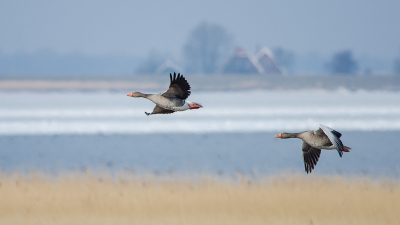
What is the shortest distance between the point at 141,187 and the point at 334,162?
3532 cm

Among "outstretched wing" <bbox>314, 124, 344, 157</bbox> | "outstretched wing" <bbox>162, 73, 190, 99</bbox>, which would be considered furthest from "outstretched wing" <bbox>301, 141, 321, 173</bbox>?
"outstretched wing" <bbox>162, 73, 190, 99</bbox>

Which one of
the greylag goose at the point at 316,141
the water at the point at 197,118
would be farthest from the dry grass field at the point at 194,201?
the water at the point at 197,118

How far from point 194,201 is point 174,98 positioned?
998 inches

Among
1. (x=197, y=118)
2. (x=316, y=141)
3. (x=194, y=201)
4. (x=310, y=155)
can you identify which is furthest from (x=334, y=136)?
(x=197, y=118)

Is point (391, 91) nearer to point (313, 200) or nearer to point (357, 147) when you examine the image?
point (357, 147)

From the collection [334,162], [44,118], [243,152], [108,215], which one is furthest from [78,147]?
[108,215]

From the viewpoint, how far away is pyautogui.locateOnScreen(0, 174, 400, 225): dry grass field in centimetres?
2564

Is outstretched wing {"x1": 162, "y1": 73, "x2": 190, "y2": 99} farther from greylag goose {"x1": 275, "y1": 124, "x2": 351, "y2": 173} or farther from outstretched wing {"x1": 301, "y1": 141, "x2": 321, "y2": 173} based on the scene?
outstretched wing {"x1": 301, "y1": 141, "x2": 321, "y2": 173}

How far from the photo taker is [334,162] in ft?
204

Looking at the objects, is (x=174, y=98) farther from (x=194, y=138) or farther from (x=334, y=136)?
(x=194, y=138)

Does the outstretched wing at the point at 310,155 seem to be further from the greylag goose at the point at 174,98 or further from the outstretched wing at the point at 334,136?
the greylag goose at the point at 174,98

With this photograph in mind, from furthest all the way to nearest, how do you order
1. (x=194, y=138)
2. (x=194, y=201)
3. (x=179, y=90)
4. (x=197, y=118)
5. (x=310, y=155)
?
1. (x=197, y=118)
2. (x=194, y=138)
3. (x=194, y=201)
4. (x=310, y=155)
5. (x=179, y=90)

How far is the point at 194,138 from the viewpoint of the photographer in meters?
100

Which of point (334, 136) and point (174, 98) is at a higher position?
point (174, 98)
